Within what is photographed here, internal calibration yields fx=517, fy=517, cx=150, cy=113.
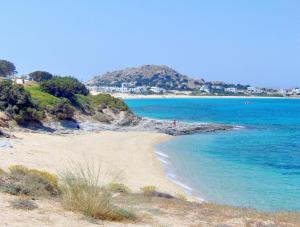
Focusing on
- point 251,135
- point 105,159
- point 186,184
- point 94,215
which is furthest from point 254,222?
point 251,135

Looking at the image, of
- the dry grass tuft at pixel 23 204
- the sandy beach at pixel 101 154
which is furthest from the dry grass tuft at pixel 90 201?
the sandy beach at pixel 101 154

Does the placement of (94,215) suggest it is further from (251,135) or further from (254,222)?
(251,135)

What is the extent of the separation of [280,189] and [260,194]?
2.08 m

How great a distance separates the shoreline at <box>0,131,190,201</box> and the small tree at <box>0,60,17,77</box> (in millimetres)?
61033

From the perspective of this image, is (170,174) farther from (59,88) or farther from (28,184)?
(59,88)

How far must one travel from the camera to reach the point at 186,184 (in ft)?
81.9

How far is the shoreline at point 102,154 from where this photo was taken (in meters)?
23.4

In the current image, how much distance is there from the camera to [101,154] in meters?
33.2

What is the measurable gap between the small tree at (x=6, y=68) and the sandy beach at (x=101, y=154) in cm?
6127

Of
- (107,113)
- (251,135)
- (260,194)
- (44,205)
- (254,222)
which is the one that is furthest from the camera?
(107,113)

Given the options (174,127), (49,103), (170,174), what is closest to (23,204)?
(170,174)

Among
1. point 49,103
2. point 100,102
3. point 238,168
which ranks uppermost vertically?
point 49,103

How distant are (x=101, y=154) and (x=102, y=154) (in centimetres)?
9

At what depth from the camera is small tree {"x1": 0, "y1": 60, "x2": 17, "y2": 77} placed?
103 meters
